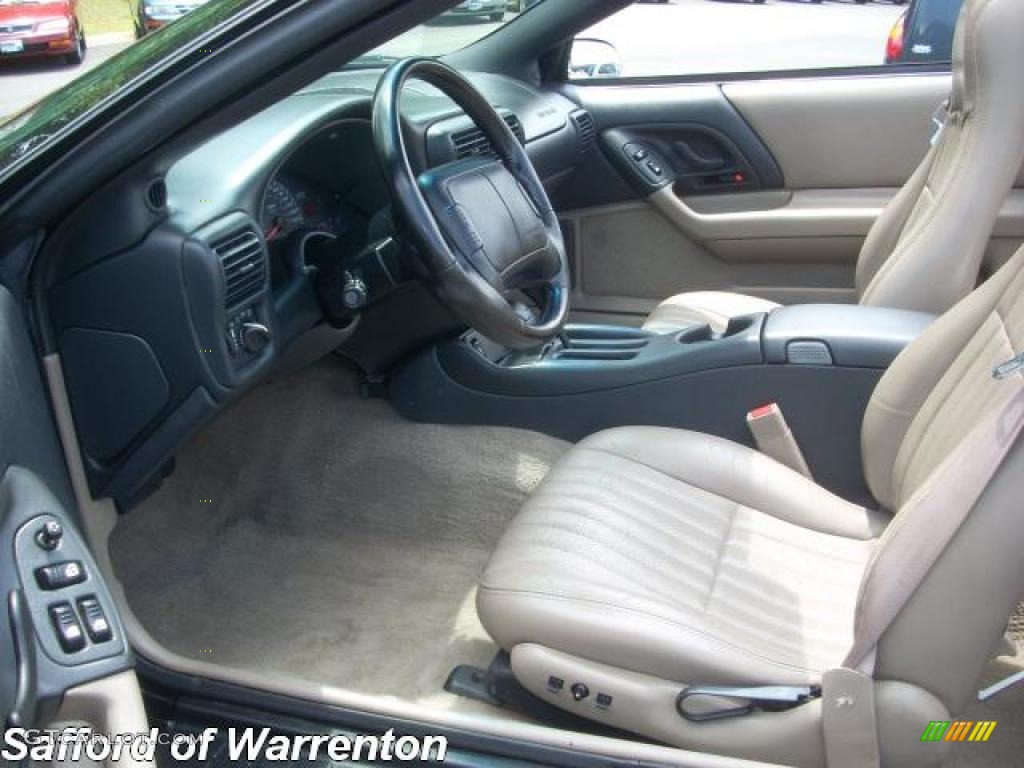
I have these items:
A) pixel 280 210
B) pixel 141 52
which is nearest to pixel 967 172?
pixel 280 210

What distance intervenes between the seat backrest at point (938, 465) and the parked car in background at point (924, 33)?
75.6 inches

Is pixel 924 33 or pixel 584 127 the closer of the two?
pixel 584 127

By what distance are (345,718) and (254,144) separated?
3.10 ft

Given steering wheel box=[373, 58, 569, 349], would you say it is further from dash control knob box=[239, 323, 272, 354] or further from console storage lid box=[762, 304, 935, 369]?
console storage lid box=[762, 304, 935, 369]

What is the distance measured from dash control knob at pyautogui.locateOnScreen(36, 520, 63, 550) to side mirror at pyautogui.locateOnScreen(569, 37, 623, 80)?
8.14 feet

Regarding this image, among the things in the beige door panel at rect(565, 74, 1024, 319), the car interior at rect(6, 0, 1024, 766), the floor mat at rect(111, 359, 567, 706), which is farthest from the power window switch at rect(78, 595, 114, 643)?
the beige door panel at rect(565, 74, 1024, 319)

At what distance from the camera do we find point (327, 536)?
7.55 feet

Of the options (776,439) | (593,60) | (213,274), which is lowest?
(776,439)

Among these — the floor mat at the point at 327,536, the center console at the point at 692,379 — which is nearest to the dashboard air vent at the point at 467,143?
the center console at the point at 692,379

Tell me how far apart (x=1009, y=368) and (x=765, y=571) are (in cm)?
50

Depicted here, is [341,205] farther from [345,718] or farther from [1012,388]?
[1012,388]

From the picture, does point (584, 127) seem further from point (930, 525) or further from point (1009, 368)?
point (930, 525)

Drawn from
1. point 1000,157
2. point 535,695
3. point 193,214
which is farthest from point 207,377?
point 1000,157

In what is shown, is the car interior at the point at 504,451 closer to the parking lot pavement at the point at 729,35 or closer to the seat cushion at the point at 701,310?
the seat cushion at the point at 701,310
